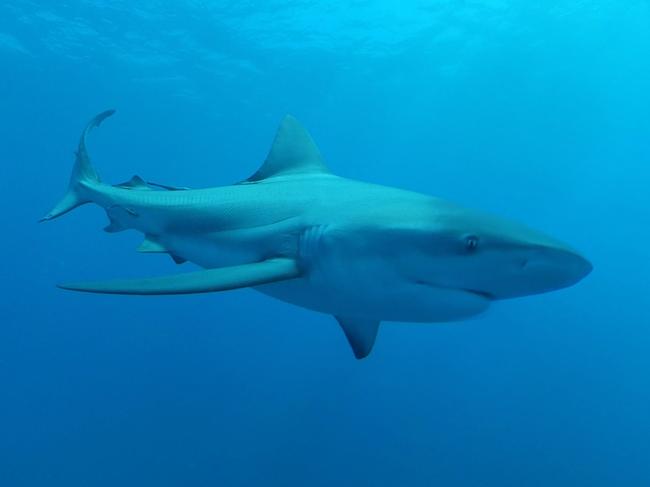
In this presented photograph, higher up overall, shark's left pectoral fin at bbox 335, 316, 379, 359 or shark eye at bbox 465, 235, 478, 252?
shark eye at bbox 465, 235, 478, 252

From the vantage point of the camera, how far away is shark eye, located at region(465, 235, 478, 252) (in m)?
2.27

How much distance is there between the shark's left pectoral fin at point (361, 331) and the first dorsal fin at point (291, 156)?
3.93 ft

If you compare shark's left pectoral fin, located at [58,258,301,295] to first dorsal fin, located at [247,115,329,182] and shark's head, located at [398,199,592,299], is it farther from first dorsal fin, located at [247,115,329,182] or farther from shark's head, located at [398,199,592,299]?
first dorsal fin, located at [247,115,329,182]

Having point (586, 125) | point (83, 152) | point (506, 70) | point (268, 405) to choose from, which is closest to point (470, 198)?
point (586, 125)

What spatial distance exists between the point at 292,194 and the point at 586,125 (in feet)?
134

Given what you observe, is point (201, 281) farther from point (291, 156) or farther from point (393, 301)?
point (291, 156)

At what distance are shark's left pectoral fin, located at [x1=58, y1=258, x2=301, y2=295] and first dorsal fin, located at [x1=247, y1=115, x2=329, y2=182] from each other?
1.51m

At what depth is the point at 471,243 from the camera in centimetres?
227

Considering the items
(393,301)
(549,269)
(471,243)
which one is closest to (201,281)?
(393,301)

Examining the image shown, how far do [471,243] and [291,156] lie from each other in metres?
2.47

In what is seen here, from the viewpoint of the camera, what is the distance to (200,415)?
14383 mm

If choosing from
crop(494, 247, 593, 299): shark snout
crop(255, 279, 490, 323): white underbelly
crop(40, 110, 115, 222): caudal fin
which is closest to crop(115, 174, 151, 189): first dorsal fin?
crop(40, 110, 115, 222): caudal fin

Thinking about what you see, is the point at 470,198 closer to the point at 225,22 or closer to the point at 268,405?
the point at 225,22

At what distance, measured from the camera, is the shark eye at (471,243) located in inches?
89.3
